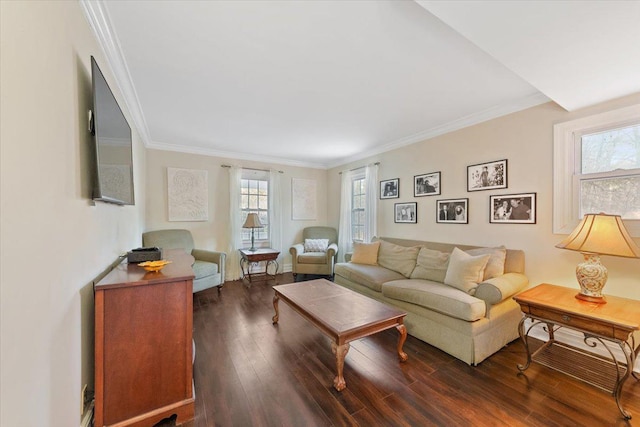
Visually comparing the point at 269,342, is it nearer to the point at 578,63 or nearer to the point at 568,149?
the point at 578,63

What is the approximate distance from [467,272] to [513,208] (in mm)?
→ 960

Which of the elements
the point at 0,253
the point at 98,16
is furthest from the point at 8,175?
the point at 98,16

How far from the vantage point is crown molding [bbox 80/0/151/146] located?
1420 mm

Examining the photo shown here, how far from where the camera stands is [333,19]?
5.09 ft

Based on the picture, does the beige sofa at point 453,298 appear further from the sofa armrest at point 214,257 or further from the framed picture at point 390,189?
the sofa armrest at point 214,257

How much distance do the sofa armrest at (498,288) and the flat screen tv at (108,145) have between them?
2.91m

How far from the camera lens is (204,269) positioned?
3.57 metres

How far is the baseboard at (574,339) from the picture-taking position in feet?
6.95

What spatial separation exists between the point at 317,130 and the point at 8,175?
10.3ft

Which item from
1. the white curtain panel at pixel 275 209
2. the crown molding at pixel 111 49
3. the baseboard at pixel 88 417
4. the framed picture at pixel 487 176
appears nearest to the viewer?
the baseboard at pixel 88 417

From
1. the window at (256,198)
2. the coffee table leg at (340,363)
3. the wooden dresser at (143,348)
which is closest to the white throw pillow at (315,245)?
the window at (256,198)

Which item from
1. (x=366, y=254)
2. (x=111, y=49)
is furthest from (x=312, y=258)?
(x=111, y=49)

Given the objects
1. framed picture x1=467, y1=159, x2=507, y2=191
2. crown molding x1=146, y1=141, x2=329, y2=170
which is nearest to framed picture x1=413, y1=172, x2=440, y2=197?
framed picture x1=467, y1=159, x2=507, y2=191

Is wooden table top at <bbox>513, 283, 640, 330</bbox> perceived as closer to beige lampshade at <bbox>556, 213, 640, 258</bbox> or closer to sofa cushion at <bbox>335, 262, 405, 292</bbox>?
beige lampshade at <bbox>556, 213, 640, 258</bbox>
